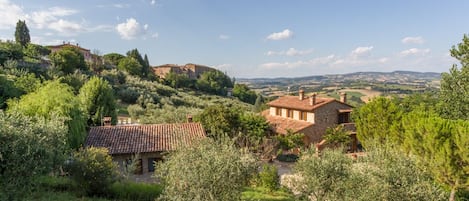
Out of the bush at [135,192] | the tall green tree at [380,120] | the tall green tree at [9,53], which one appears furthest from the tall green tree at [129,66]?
the bush at [135,192]

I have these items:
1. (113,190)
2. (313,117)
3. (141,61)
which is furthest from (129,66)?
(113,190)

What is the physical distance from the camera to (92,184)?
561 inches

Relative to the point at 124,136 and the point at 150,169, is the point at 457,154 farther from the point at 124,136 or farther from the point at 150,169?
the point at 124,136

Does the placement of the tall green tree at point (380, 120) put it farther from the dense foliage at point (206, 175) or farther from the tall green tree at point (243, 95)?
the tall green tree at point (243, 95)

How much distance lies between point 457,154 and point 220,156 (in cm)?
1440


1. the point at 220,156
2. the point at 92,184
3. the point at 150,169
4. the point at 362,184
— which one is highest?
the point at 220,156

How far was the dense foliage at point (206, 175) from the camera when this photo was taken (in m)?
9.49

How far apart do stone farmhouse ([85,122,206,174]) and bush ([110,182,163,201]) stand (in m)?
5.03

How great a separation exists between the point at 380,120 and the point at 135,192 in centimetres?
2148

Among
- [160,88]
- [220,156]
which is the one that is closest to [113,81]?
[160,88]

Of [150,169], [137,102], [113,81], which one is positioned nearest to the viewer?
[150,169]

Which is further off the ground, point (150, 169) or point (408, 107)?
point (408, 107)

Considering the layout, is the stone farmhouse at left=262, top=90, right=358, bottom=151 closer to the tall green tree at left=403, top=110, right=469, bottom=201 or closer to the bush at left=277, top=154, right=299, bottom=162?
the bush at left=277, top=154, right=299, bottom=162

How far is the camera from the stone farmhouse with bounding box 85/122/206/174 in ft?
69.6
